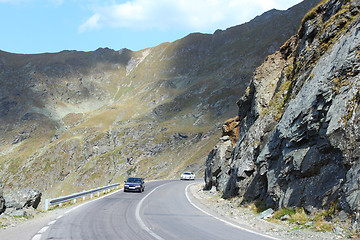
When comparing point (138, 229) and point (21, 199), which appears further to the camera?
point (21, 199)

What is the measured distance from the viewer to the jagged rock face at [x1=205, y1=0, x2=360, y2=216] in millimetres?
9781

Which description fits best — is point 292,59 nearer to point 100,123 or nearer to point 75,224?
point 75,224

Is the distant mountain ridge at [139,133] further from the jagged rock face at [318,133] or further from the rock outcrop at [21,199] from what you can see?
the rock outcrop at [21,199]

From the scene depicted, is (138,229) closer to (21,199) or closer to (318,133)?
(21,199)

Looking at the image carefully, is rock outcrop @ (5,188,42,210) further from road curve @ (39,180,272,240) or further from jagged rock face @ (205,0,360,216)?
jagged rock face @ (205,0,360,216)

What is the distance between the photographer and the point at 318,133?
11.6 meters

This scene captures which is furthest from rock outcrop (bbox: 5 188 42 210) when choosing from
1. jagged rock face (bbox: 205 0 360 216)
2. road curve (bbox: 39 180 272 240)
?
jagged rock face (bbox: 205 0 360 216)

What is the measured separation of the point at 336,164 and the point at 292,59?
549 inches

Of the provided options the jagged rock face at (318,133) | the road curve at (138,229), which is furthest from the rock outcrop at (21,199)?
the jagged rock face at (318,133)

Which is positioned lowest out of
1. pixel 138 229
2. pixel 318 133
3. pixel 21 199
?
pixel 138 229

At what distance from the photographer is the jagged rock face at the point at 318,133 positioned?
32.1 ft

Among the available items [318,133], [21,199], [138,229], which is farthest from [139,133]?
[138,229]

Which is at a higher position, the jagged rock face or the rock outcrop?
the jagged rock face

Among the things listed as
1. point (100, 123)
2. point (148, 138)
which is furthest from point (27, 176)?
point (148, 138)
